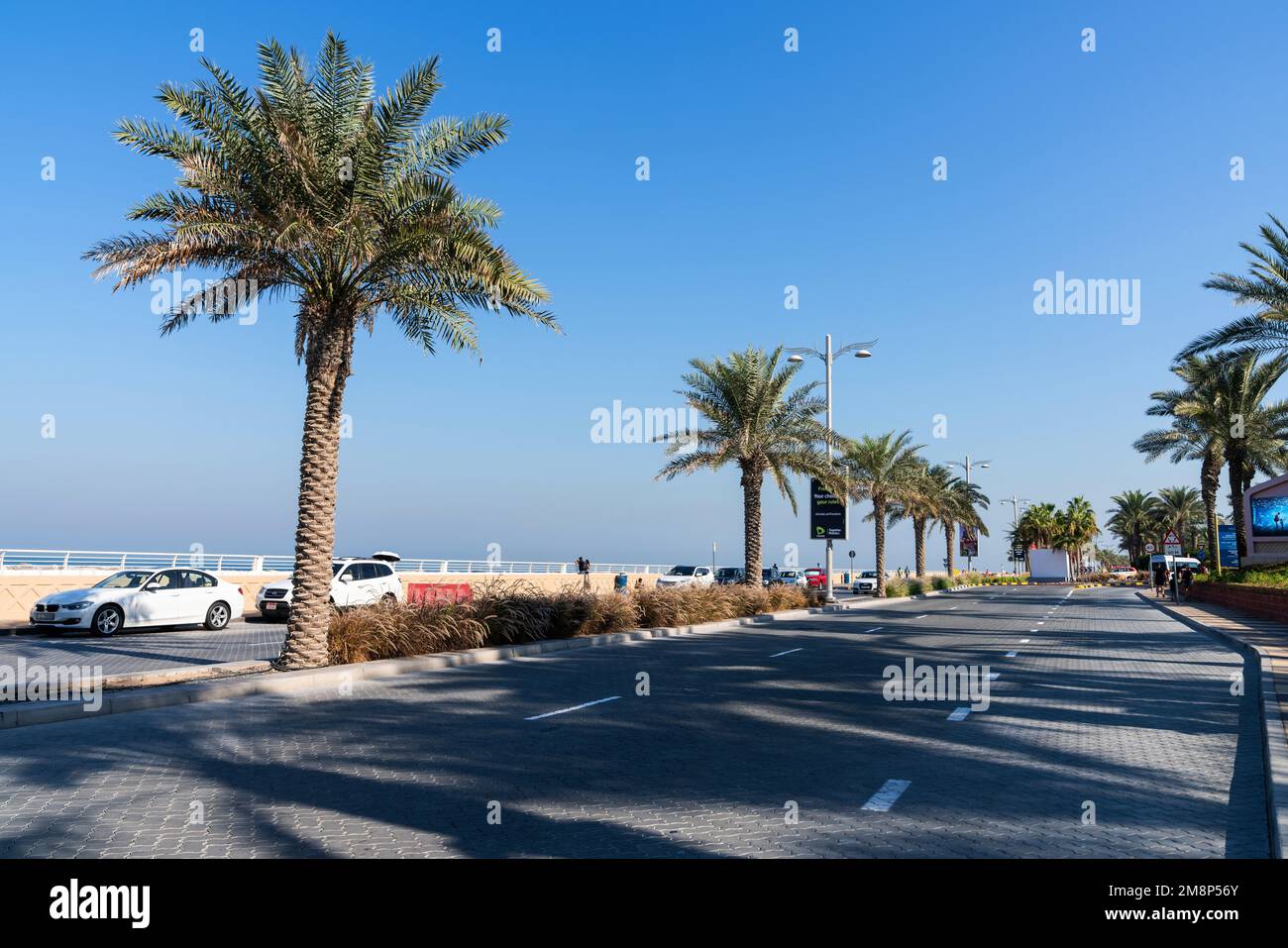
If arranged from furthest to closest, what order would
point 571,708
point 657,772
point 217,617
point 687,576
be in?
point 687,576 < point 217,617 < point 571,708 < point 657,772

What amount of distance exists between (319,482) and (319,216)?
418cm

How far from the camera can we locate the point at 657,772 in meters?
7.98

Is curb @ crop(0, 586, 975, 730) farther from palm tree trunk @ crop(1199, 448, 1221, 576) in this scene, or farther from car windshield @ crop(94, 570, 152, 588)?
palm tree trunk @ crop(1199, 448, 1221, 576)

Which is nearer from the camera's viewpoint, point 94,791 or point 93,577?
point 94,791

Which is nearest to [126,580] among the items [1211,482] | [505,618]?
[505,618]

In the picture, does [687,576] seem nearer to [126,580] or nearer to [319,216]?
[126,580]

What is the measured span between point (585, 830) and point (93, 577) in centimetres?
2506

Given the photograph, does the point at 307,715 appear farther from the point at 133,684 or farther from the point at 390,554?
the point at 390,554

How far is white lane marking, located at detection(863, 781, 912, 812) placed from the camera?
675 centimetres

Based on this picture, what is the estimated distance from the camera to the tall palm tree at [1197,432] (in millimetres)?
39628

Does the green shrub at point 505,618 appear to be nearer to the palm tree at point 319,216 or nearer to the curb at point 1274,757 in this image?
the palm tree at point 319,216

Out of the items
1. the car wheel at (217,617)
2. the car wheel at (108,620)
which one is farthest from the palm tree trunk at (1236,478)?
the car wheel at (108,620)
